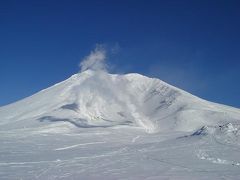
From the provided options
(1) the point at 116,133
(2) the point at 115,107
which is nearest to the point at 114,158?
(1) the point at 116,133

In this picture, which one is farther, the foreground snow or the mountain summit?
the mountain summit

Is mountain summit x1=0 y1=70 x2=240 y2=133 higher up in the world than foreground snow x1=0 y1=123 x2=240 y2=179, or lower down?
higher up

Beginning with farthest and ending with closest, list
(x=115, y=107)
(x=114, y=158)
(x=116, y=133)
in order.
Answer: (x=115, y=107) → (x=116, y=133) → (x=114, y=158)

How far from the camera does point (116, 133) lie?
3679 inches

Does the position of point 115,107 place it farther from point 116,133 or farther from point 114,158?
point 114,158

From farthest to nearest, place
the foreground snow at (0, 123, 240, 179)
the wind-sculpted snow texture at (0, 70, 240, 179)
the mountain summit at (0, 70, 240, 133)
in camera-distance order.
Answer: the mountain summit at (0, 70, 240, 133) → the wind-sculpted snow texture at (0, 70, 240, 179) → the foreground snow at (0, 123, 240, 179)

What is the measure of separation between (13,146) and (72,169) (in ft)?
83.6

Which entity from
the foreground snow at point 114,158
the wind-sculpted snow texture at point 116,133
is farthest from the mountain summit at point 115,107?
the foreground snow at point 114,158

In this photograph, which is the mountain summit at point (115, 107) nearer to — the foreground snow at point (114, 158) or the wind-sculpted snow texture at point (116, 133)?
the wind-sculpted snow texture at point (116, 133)

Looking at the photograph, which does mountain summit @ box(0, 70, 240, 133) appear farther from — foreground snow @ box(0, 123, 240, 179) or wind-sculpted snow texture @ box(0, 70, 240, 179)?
foreground snow @ box(0, 123, 240, 179)

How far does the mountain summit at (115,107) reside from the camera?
106938mm

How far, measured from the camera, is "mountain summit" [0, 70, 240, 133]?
10694 centimetres

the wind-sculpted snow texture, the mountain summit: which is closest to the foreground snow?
the wind-sculpted snow texture

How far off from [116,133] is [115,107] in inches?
1257
